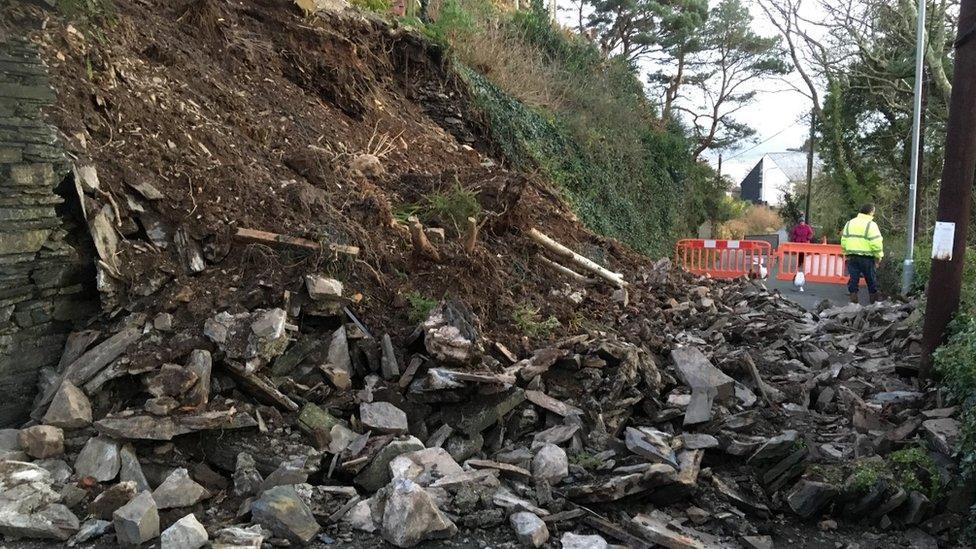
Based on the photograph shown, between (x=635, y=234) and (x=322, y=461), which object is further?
(x=635, y=234)

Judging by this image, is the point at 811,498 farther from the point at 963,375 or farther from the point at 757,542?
the point at 963,375

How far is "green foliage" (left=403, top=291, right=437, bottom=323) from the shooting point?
205 inches

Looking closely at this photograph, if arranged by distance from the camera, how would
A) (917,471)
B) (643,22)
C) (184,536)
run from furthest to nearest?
(643,22) < (917,471) < (184,536)

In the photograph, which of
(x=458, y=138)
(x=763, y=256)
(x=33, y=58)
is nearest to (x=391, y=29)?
(x=458, y=138)

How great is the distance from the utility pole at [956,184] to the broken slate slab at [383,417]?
4.52 meters

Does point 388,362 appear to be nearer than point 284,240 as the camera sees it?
Yes

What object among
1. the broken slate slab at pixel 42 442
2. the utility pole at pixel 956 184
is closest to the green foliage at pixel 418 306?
the broken slate slab at pixel 42 442

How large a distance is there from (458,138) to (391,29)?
1.96 meters

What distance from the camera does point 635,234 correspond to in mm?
14266

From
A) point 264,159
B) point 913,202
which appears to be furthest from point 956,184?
point 913,202

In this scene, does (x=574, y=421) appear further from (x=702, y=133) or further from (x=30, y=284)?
(x=702, y=133)

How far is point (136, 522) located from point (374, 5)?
9.30 meters

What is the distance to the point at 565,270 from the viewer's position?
7492 mm

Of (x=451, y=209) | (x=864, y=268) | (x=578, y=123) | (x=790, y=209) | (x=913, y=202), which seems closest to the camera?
(x=451, y=209)
